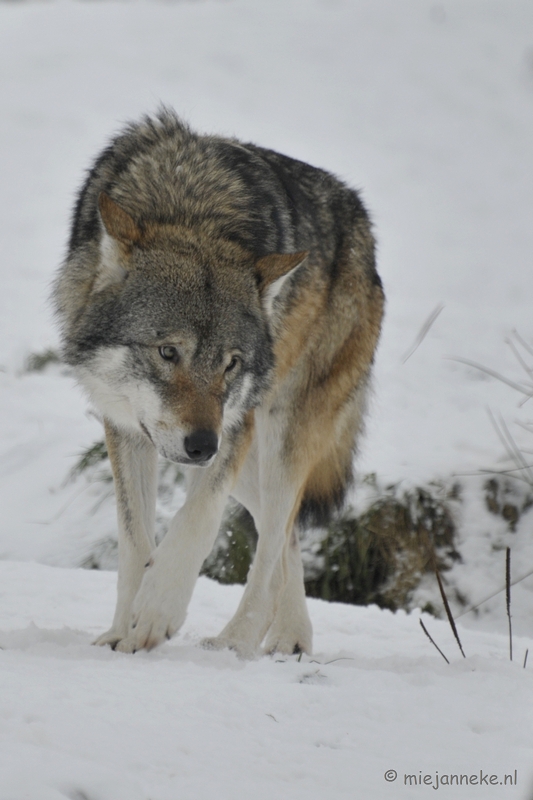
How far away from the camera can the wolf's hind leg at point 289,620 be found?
12.6 feet

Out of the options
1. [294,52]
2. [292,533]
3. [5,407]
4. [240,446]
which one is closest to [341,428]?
[292,533]

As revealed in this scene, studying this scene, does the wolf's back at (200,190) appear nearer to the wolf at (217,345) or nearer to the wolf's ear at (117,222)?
the wolf at (217,345)

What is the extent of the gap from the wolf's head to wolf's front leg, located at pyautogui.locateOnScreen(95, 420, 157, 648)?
125 mm

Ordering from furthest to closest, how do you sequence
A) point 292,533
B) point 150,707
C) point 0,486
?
point 0,486 < point 292,533 < point 150,707

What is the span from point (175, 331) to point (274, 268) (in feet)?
1.72

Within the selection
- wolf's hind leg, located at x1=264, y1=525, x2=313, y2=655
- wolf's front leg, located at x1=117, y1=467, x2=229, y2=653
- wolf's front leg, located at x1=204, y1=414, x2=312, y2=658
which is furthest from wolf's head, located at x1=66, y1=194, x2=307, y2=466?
wolf's hind leg, located at x1=264, y1=525, x2=313, y2=655

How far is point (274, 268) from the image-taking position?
336cm

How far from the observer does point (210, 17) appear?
14.0m

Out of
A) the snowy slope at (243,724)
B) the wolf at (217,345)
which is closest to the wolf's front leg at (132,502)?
the wolf at (217,345)

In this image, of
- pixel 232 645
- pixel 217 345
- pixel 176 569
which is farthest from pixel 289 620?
pixel 217 345

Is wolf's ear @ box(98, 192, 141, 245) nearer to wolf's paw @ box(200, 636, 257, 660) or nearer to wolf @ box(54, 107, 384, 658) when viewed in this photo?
wolf @ box(54, 107, 384, 658)

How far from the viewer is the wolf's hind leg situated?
384cm

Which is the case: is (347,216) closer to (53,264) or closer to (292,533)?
(292,533)

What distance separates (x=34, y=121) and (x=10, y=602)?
9203 mm
